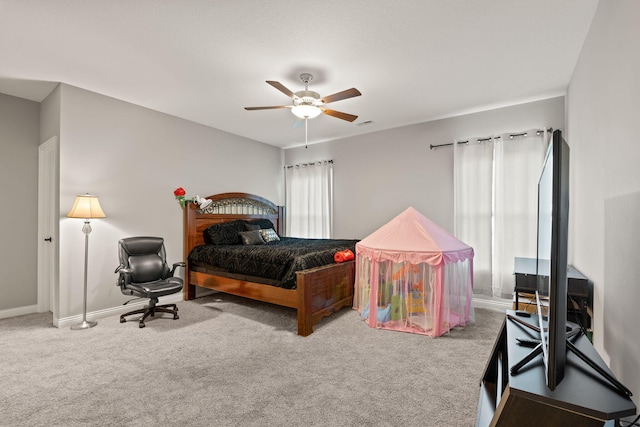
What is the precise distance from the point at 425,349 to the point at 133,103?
15.3 feet

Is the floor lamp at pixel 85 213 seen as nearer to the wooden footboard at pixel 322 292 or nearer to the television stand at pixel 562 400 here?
the wooden footboard at pixel 322 292

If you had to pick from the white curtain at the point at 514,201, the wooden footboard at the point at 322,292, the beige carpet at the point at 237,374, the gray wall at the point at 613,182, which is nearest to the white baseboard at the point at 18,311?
the beige carpet at the point at 237,374

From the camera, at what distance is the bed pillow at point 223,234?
471 cm

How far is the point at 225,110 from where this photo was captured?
4.33 meters

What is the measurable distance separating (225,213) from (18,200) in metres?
2.64

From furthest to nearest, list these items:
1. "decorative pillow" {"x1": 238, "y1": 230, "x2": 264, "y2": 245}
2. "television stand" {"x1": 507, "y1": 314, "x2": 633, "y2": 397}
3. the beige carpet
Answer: "decorative pillow" {"x1": 238, "y1": 230, "x2": 264, "y2": 245}, the beige carpet, "television stand" {"x1": 507, "y1": 314, "x2": 633, "y2": 397}

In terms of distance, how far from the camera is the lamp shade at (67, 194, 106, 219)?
3.34 metres

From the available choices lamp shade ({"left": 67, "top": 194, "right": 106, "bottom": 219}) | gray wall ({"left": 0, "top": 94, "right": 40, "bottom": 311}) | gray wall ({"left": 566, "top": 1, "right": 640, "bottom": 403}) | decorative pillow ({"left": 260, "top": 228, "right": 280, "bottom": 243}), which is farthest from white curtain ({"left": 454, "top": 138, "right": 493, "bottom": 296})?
gray wall ({"left": 0, "top": 94, "right": 40, "bottom": 311})

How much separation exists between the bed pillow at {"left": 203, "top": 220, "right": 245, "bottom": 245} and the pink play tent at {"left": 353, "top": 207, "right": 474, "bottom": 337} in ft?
7.52

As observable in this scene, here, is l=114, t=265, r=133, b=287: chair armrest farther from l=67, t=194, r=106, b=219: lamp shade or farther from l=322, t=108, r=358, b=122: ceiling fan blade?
l=322, t=108, r=358, b=122: ceiling fan blade

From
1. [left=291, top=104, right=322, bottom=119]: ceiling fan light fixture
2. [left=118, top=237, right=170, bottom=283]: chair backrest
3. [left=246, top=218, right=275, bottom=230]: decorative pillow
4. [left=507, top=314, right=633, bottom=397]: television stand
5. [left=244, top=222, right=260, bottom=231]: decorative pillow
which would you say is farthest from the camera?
[left=246, top=218, right=275, bottom=230]: decorative pillow

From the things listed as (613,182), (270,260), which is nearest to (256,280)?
(270,260)

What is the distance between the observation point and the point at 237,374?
2412mm

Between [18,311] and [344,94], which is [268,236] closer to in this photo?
[344,94]
